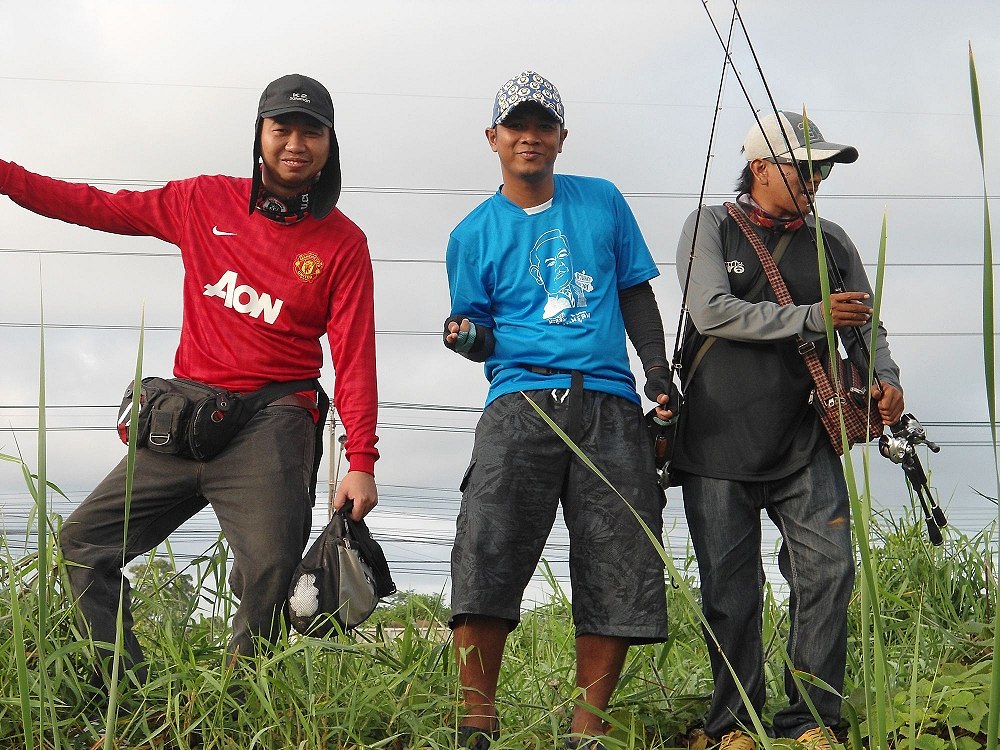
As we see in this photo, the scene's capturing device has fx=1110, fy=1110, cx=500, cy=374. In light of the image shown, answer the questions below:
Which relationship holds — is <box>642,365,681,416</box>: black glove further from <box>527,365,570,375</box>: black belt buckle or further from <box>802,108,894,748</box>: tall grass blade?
<box>802,108,894,748</box>: tall grass blade

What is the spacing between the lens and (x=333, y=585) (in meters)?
2.98

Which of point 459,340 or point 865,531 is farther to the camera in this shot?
point 459,340

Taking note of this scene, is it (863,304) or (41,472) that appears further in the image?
(863,304)

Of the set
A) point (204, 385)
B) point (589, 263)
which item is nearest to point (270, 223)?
point (204, 385)

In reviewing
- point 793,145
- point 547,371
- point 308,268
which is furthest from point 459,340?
point 793,145

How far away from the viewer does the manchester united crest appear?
3197 mm

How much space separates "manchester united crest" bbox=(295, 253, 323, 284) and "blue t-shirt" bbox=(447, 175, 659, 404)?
379 millimetres

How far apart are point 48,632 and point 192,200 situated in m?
1.30

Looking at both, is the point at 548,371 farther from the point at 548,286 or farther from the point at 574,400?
the point at 548,286

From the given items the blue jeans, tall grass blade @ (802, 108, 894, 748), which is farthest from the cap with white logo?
tall grass blade @ (802, 108, 894, 748)

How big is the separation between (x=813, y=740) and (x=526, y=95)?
1960mm

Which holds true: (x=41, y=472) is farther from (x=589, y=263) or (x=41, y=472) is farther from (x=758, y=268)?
(x=758, y=268)

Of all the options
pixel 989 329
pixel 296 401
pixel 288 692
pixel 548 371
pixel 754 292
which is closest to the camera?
pixel 989 329

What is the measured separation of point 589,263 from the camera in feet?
10.5
